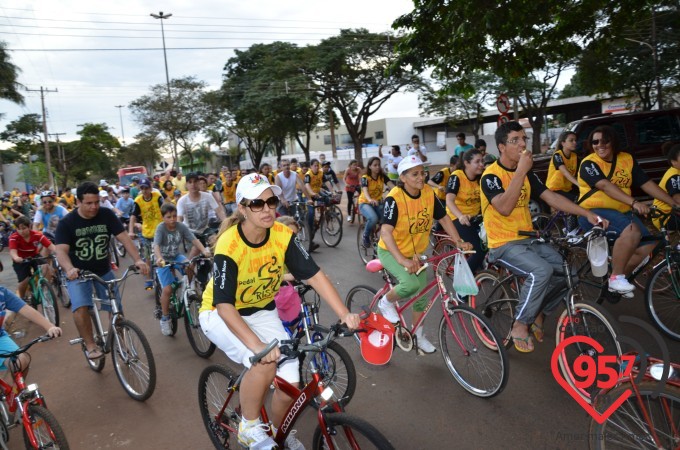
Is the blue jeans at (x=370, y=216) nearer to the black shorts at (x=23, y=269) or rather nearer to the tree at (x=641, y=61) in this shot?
the black shorts at (x=23, y=269)

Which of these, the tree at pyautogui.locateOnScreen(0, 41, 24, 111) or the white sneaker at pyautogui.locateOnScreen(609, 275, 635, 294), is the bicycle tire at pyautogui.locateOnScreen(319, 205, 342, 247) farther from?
the tree at pyautogui.locateOnScreen(0, 41, 24, 111)

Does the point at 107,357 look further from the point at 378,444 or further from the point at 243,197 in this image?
the point at 378,444

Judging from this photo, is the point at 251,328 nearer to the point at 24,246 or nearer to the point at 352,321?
the point at 352,321

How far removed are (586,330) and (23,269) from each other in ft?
24.4

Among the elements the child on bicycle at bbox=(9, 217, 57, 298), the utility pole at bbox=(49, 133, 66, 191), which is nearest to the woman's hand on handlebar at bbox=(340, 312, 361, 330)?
the child on bicycle at bbox=(9, 217, 57, 298)

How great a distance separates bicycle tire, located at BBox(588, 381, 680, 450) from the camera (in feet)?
8.04

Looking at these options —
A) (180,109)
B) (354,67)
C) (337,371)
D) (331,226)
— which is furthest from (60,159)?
(337,371)

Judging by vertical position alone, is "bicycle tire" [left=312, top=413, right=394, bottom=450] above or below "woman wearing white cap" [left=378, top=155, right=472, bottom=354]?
below

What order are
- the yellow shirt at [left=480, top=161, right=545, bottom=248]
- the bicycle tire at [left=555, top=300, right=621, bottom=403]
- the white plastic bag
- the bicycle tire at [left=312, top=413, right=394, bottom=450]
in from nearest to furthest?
the bicycle tire at [left=312, top=413, right=394, bottom=450] → the bicycle tire at [left=555, top=300, right=621, bottom=403] → the white plastic bag → the yellow shirt at [left=480, top=161, right=545, bottom=248]

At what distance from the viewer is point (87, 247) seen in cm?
532

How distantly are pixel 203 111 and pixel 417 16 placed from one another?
32727 millimetres

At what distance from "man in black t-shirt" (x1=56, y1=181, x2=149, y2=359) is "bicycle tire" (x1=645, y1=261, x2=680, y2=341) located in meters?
4.80

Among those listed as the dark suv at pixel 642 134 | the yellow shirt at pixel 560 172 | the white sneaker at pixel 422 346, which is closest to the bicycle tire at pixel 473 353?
the white sneaker at pixel 422 346

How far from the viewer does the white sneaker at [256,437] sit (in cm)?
283
